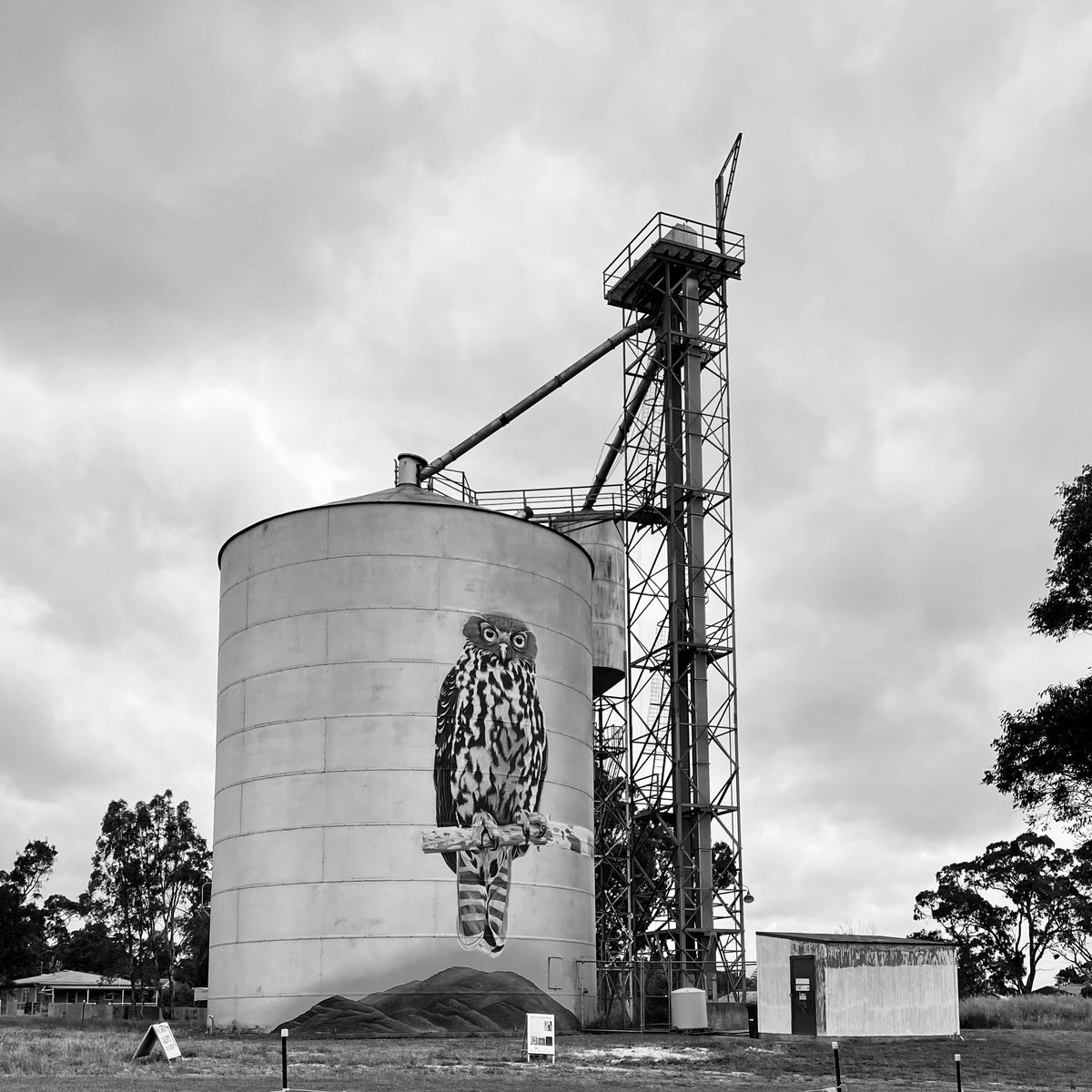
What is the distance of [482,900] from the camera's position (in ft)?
146

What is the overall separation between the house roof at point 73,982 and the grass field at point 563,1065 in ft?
221

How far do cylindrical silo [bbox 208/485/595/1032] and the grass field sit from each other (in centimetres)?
271

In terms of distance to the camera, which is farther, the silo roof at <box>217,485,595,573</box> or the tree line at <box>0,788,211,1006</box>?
the tree line at <box>0,788,211,1006</box>

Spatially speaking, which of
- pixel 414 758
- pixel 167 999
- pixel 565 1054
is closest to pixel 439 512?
pixel 414 758

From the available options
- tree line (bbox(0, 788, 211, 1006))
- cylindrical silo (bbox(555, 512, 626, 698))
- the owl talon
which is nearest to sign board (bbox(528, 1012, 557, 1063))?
the owl talon

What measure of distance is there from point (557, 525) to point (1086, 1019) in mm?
27295

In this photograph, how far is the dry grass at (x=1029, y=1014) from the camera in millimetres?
50656

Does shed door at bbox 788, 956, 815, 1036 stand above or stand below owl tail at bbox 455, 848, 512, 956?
below

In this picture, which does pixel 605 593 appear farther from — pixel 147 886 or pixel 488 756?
pixel 147 886

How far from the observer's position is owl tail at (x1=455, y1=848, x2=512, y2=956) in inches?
1734

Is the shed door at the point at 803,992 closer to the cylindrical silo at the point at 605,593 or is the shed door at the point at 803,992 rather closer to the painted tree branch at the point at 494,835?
the painted tree branch at the point at 494,835

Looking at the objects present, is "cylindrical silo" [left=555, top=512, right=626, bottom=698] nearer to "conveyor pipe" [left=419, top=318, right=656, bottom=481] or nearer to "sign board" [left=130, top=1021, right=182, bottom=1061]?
"conveyor pipe" [left=419, top=318, right=656, bottom=481]

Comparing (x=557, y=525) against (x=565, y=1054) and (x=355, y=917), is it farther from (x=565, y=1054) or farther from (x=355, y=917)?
(x=565, y=1054)

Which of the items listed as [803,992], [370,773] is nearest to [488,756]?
[370,773]
